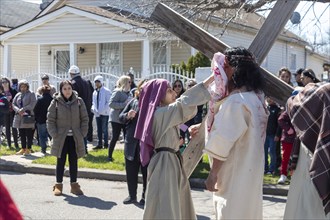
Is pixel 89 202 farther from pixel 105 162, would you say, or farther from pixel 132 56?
pixel 132 56

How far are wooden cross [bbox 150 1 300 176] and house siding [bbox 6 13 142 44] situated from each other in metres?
15.1

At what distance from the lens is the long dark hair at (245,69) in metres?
3.99

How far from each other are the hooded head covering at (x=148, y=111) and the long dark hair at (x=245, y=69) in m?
1.11

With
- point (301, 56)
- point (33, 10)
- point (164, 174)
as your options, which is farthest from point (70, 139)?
point (33, 10)

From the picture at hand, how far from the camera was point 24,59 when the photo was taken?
2825cm

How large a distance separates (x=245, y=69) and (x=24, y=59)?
84.5 feet

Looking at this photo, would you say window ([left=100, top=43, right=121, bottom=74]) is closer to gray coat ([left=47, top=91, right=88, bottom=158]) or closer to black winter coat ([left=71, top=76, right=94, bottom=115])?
black winter coat ([left=71, top=76, right=94, bottom=115])

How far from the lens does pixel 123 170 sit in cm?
1038

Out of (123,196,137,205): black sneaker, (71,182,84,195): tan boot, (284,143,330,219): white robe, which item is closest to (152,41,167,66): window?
(71,182,84,195): tan boot

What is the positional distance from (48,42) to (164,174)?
681 inches

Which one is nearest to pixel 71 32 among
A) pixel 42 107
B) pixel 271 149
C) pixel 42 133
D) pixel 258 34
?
pixel 42 133

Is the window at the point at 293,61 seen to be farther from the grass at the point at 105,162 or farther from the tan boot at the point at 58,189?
the tan boot at the point at 58,189

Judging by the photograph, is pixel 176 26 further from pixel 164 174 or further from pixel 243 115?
pixel 164 174

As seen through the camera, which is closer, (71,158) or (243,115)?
(243,115)
